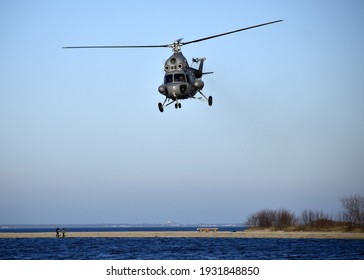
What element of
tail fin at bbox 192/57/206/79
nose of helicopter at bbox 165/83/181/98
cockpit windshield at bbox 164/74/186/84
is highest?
tail fin at bbox 192/57/206/79

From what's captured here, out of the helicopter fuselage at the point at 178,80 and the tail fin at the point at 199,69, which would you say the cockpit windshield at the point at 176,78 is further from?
the tail fin at the point at 199,69

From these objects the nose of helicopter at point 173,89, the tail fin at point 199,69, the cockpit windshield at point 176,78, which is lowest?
the nose of helicopter at point 173,89

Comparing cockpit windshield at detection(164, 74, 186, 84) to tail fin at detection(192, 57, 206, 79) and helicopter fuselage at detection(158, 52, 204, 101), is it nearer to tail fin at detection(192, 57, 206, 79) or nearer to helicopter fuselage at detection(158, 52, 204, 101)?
helicopter fuselage at detection(158, 52, 204, 101)

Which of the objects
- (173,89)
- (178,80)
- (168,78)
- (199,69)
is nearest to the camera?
(173,89)

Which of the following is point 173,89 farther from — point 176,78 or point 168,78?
point 168,78

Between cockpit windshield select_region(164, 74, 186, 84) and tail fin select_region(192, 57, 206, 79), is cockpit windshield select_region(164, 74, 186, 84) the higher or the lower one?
the lower one

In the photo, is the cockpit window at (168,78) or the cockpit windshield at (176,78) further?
the cockpit window at (168,78)

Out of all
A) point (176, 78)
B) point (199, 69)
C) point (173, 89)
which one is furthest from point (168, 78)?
point (199, 69)

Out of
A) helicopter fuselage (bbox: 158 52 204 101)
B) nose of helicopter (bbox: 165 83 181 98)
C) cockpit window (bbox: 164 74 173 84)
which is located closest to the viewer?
nose of helicopter (bbox: 165 83 181 98)

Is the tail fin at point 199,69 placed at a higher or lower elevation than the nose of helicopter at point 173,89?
higher

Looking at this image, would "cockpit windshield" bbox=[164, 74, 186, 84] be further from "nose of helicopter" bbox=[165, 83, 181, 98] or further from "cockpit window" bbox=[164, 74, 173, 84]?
"nose of helicopter" bbox=[165, 83, 181, 98]

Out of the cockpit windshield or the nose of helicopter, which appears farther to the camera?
the cockpit windshield

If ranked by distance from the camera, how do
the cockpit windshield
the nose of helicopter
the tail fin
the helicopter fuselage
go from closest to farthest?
the nose of helicopter → the helicopter fuselage → the cockpit windshield → the tail fin
